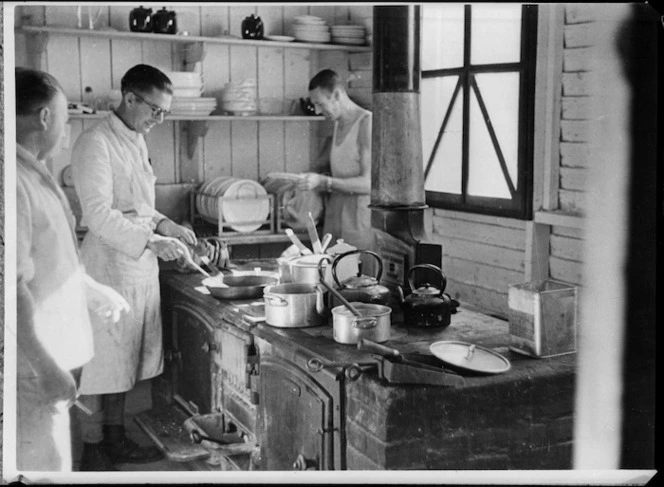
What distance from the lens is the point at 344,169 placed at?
408cm

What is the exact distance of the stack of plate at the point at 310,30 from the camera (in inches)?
170

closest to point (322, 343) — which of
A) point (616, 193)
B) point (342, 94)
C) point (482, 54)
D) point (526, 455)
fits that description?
point (526, 455)

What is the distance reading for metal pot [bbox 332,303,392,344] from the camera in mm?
2711

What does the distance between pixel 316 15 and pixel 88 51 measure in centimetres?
130

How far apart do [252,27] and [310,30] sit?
0.32 metres

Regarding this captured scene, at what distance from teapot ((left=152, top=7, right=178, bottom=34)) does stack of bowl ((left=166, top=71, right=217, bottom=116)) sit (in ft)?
0.71

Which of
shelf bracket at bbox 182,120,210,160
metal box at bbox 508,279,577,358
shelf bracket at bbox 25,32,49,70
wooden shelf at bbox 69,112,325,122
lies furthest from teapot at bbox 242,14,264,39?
metal box at bbox 508,279,577,358

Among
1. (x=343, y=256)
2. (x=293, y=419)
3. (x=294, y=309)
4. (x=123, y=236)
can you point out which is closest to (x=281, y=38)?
(x=123, y=236)

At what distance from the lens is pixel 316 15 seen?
443cm

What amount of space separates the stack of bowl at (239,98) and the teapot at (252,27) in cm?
25

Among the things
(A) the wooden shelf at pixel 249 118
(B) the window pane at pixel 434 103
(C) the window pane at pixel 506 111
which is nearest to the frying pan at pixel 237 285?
(A) the wooden shelf at pixel 249 118

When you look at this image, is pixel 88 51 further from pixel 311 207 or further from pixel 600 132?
pixel 600 132

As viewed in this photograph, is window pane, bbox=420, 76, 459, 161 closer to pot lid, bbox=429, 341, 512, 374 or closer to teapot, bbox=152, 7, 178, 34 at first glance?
teapot, bbox=152, 7, 178, 34

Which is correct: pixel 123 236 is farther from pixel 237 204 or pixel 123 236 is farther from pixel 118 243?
pixel 237 204
